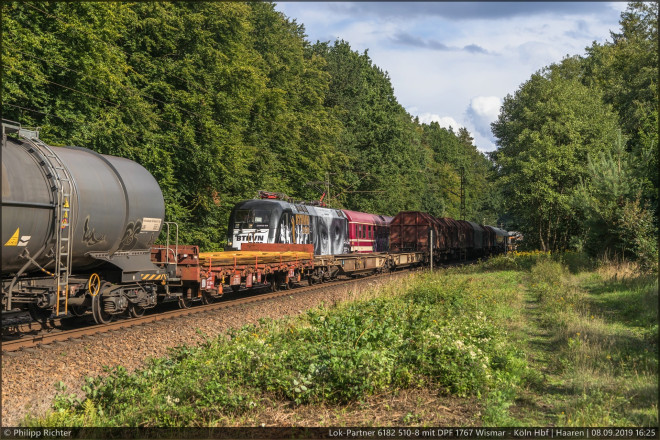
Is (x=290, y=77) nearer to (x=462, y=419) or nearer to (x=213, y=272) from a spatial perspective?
(x=213, y=272)

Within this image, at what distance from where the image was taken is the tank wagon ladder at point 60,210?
467 inches

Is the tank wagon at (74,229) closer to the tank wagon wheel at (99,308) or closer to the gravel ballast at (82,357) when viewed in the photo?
the tank wagon wheel at (99,308)

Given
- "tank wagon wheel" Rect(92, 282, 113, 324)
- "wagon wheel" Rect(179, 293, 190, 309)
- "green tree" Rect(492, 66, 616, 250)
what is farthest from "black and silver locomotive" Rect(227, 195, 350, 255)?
"green tree" Rect(492, 66, 616, 250)

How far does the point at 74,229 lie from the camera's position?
12383 mm

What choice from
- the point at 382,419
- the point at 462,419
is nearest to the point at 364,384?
the point at 382,419

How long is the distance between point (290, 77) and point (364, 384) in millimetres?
44434

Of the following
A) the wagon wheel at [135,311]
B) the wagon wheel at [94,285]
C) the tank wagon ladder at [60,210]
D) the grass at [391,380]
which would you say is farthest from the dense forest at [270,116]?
the wagon wheel at [135,311]

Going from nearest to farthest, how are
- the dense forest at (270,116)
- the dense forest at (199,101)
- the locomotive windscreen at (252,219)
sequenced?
the dense forest at (270,116), the dense forest at (199,101), the locomotive windscreen at (252,219)

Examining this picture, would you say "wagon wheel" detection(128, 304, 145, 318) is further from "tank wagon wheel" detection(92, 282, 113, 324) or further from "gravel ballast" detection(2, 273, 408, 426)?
"gravel ballast" detection(2, 273, 408, 426)

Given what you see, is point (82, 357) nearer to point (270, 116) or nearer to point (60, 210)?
point (60, 210)

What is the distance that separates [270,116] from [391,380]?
37.6m

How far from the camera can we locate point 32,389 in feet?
29.6

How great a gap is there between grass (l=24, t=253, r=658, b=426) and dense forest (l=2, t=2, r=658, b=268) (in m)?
4.95

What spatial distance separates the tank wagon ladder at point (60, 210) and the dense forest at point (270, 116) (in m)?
5.83
